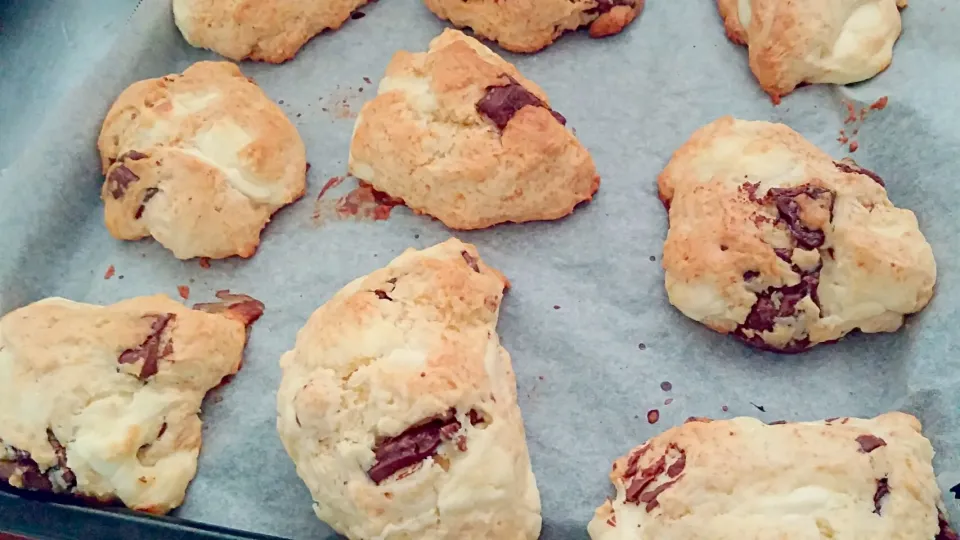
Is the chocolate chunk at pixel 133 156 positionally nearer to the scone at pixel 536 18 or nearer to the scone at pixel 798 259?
the scone at pixel 536 18

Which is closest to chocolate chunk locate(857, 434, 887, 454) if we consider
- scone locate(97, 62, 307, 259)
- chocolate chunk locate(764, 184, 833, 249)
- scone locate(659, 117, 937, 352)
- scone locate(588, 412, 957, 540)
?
scone locate(588, 412, 957, 540)

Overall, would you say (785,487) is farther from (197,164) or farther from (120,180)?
(120,180)

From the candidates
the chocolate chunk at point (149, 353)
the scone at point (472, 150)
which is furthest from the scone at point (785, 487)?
the chocolate chunk at point (149, 353)

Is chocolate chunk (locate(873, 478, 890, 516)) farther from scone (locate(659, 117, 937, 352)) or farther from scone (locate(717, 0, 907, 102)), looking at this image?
scone (locate(717, 0, 907, 102))

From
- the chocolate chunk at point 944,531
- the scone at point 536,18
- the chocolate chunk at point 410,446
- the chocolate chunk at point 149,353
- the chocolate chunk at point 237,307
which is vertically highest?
the scone at point 536,18

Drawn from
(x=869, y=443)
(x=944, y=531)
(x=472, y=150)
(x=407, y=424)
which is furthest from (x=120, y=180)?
(x=944, y=531)

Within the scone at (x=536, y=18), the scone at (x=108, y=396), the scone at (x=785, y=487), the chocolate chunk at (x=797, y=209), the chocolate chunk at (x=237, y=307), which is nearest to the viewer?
the scone at (x=785, y=487)
